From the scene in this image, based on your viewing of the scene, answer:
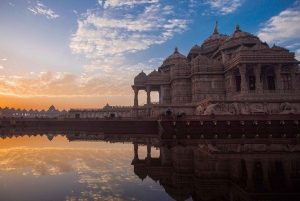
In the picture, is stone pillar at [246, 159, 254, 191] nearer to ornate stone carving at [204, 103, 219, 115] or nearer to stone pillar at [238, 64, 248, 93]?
ornate stone carving at [204, 103, 219, 115]

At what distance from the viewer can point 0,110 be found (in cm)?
11606

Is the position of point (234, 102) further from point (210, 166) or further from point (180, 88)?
point (210, 166)

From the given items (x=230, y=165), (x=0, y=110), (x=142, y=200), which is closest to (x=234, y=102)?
(x=230, y=165)

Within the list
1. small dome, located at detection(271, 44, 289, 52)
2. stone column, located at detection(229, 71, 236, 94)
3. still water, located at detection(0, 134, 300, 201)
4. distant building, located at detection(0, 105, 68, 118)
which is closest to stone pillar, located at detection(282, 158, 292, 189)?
still water, located at detection(0, 134, 300, 201)

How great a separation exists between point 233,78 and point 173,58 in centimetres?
2083

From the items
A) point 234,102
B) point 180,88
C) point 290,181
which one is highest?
point 180,88

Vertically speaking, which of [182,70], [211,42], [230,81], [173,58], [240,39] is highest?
[211,42]

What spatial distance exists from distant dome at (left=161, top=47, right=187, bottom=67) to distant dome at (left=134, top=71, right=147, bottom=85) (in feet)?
27.0

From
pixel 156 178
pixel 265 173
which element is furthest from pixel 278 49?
pixel 156 178

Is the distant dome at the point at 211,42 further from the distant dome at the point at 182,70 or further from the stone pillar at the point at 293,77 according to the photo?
the stone pillar at the point at 293,77

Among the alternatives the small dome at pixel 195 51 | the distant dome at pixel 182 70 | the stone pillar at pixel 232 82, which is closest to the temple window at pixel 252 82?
the stone pillar at pixel 232 82

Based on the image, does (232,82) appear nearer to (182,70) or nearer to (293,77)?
(293,77)

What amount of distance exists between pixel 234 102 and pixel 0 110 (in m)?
126

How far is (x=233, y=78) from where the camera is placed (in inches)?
1476
